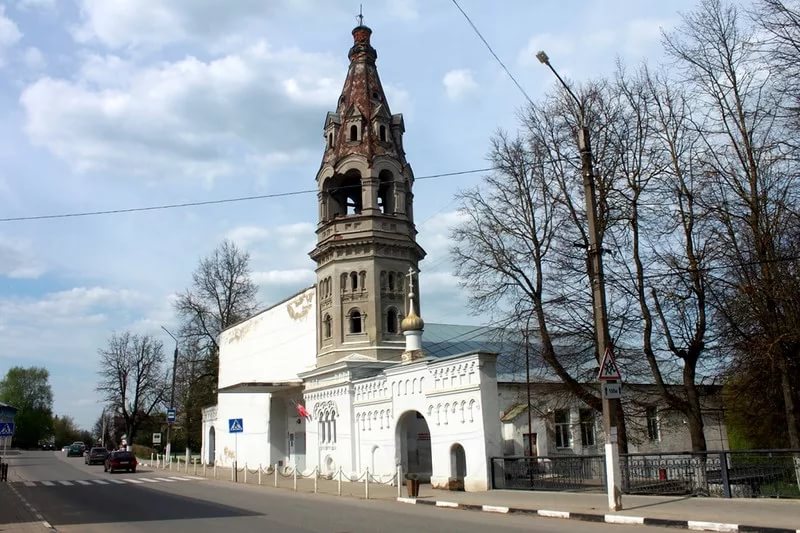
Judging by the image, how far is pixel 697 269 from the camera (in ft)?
65.3

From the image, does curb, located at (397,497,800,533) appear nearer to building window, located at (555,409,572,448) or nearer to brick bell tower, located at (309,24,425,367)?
brick bell tower, located at (309,24,425,367)

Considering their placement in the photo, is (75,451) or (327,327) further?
(75,451)

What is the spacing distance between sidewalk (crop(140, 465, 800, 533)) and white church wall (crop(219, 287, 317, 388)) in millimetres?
17403

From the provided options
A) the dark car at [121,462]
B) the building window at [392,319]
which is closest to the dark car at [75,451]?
the dark car at [121,462]

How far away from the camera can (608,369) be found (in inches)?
598

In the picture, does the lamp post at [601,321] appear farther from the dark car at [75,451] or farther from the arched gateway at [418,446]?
→ the dark car at [75,451]

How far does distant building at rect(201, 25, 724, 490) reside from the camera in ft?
Answer: 77.7

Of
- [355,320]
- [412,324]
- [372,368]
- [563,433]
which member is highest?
[355,320]

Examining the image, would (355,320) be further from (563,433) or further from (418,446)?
(563,433)

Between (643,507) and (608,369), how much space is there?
3.02m

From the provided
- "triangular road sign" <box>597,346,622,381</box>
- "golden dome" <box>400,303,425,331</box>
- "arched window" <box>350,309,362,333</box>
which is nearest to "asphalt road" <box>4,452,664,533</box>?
"triangular road sign" <box>597,346,622,381</box>

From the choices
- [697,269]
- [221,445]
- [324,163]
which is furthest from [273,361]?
[697,269]

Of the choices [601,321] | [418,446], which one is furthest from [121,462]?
[601,321]

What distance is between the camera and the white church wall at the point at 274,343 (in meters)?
39.2
